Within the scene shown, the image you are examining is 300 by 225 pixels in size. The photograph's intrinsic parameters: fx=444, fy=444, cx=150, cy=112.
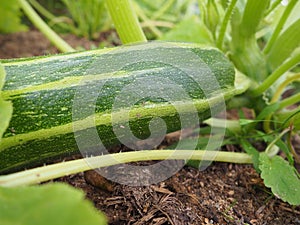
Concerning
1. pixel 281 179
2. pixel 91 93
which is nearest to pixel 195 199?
pixel 281 179

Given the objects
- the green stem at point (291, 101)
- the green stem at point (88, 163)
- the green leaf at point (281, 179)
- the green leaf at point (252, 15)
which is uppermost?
the green leaf at point (252, 15)

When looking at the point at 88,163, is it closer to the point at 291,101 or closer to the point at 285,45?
the point at 291,101

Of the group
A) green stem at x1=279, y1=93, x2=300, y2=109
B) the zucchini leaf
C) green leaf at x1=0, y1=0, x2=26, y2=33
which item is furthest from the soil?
green leaf at x1=0, y1=0, x2=26, y2=33

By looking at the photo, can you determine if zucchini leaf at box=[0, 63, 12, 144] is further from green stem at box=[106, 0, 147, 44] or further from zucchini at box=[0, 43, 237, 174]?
green stem at box=[106, 0, 147, 44]

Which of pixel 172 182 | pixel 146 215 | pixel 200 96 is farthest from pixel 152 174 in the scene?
pixel 200 96

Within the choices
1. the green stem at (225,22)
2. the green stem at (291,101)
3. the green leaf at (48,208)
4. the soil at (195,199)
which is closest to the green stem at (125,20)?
the green stem at (225,22)

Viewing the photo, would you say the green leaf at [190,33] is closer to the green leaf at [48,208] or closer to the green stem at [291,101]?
the green stem at [291,101]

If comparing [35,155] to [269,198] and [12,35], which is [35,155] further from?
[12,35]
